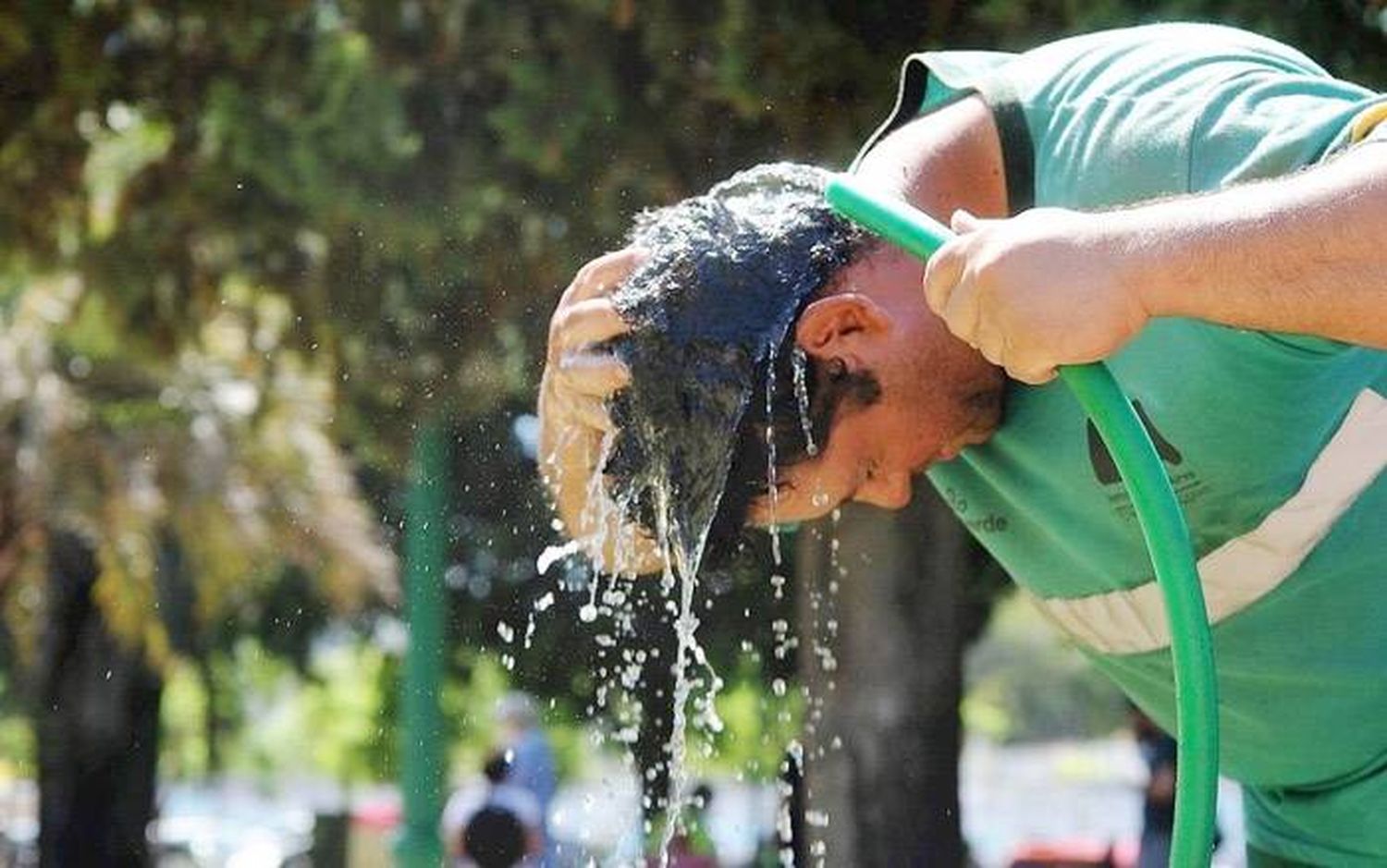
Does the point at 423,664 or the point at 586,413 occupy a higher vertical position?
the point at 423,664

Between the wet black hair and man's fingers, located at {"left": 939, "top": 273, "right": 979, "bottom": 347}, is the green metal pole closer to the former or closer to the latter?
the wet black hair

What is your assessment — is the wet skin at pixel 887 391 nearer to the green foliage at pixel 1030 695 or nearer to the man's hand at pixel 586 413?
the man's hand at pixel 586 413

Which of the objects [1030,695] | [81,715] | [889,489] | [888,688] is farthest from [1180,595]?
[1030,695]

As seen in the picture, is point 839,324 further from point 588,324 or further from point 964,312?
point 964,312

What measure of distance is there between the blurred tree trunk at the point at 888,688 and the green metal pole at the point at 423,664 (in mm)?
1006

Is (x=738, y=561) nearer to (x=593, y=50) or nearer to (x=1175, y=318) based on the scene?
(x=1175, y=318)

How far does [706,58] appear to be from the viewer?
5.82m

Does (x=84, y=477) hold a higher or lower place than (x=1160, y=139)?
higher

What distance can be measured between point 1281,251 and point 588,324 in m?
0.68

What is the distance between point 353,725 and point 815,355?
28.1 metres

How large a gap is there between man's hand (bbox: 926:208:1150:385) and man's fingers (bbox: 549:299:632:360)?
1.48 feet

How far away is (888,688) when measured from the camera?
19.5 feet

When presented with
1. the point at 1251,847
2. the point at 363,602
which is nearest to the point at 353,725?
the point at 363,602

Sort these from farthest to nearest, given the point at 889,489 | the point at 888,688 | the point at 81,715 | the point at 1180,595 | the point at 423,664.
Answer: the point at 81,715, the point at 423,664, the point at 888,688, the point at 889,489, the point at 1180,595
